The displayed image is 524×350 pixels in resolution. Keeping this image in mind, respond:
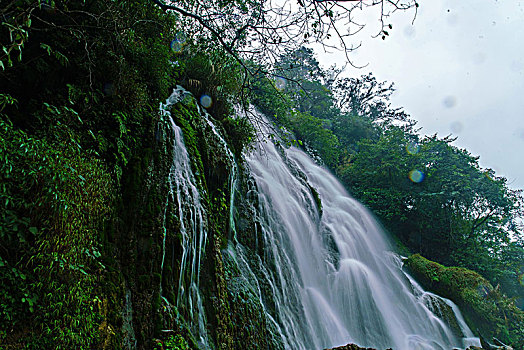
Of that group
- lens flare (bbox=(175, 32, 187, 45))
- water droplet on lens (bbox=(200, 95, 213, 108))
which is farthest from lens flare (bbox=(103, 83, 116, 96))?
lens flare (bbox=(175, 32, 187, 45))

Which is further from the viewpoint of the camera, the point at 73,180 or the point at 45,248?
the point at 73,180

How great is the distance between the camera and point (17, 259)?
7.04 ft

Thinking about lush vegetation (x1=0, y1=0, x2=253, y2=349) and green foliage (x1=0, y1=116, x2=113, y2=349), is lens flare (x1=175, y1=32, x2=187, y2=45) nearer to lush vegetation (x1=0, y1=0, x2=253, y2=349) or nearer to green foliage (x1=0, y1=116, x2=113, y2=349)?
lush vegetation (x1=0, y1=0, x2=253, y2=349)

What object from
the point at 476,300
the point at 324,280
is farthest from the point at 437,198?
the point at 324,280

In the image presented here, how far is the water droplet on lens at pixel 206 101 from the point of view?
6680 mm

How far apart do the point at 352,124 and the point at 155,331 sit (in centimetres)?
1942

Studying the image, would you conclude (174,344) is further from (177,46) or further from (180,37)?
(180,37)

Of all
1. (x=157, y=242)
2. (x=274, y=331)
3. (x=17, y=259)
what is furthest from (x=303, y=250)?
(x=17, y=259)

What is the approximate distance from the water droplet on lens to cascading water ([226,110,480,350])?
1793 mm

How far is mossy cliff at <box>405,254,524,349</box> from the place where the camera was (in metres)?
8.46

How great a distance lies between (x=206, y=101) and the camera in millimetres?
6723

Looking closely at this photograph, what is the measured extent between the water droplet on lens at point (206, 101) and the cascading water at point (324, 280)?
1.79m

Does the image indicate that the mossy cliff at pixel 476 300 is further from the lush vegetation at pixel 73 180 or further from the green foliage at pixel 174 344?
the lush vegetation at pixel 73 180

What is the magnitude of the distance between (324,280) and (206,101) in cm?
547
